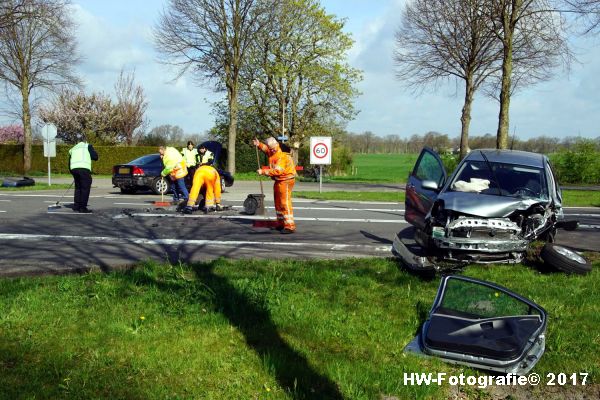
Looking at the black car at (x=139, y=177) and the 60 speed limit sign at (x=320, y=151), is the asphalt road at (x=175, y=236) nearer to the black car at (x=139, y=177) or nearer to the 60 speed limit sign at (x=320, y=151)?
the black car at (x=139, y=177)

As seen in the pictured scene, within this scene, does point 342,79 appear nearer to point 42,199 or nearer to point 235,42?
point 235,42

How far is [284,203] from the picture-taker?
32.8 ft

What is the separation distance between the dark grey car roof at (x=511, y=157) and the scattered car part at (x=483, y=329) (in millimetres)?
3739

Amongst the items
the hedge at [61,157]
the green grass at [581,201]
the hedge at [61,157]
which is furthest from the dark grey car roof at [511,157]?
the hedge at [61,157]

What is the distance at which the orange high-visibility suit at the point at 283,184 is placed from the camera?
32.8 feet

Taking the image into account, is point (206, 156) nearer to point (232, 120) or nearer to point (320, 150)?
point (320, 150)

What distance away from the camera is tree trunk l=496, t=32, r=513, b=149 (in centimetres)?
1900

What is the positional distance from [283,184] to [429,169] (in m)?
2.98

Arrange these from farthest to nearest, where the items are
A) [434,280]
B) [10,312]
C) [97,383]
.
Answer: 1. [434,280]
2. [10,312]
3. [97,383]

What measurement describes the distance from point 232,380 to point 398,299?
2.21m

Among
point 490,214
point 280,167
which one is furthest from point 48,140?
point 490,214

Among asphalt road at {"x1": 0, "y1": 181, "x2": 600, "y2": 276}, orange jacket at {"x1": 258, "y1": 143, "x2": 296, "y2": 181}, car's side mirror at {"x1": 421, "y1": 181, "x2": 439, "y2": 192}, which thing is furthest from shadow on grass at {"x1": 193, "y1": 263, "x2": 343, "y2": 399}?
orange jacket at {"x1": 258, "y1": 143, "x2": 296, "y2": 181}

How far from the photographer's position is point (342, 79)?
37875mm

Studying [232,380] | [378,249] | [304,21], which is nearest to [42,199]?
[378,249]
